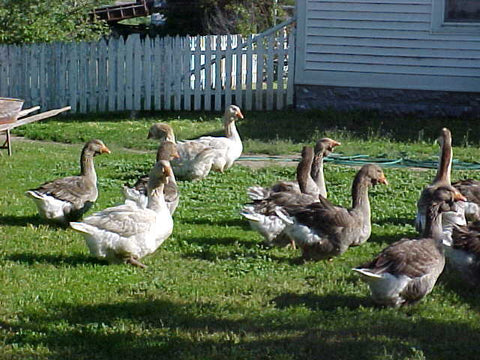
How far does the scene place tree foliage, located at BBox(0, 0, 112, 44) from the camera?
21.5m

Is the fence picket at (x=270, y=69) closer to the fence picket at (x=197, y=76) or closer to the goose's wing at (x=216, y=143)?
the fence picket at (x=197, y=76)

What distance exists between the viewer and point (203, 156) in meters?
12.3

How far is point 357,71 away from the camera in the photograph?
63.6 ft

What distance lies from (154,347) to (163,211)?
2.42 m

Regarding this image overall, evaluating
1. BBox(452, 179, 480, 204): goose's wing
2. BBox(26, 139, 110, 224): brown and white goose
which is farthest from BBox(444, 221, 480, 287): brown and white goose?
BBox(26, 139, 110, 224): brown and white goose

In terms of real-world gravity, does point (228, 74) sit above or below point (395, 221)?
above

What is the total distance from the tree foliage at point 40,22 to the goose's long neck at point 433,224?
15530 millimetres

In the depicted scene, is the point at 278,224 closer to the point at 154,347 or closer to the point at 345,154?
the point at 154,347

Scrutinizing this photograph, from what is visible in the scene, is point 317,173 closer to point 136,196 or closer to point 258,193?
point 258,193

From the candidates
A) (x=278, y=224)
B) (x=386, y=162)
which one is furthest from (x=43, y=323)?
(x=386, y=162)

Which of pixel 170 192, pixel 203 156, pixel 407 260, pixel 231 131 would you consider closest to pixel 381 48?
pixel 231 131

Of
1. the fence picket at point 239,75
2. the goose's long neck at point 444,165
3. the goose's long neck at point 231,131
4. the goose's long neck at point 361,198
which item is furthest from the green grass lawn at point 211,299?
the fence picket at point 239,75

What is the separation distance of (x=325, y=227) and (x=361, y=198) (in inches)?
22.2

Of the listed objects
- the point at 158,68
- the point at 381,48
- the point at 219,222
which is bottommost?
the point at 219,222
